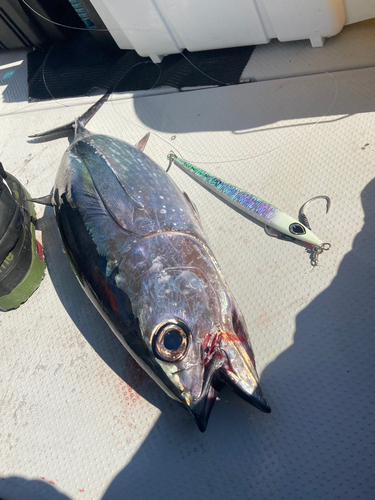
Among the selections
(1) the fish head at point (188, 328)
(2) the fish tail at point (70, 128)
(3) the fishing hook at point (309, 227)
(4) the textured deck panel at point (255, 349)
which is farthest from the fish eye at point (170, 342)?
(2) the fish tail at point (70, 128)

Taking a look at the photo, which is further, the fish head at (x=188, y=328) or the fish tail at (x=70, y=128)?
the fish tail at (x=70, y=128)

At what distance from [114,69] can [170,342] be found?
2854 mm

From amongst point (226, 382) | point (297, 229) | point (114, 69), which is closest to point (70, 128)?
point (114, 69)

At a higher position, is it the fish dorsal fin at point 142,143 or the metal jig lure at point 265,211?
the fish dorsal fin at point 142,143

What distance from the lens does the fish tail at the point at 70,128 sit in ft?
9.73

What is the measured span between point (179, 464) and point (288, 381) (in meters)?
0.64

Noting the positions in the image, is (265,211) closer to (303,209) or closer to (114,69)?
(303,209)

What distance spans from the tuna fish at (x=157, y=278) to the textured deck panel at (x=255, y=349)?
0.27m

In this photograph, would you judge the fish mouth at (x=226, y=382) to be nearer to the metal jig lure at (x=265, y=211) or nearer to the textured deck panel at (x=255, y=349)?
the textured deck panel at (x=255, y=349)

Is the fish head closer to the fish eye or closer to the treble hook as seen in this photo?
the fish eye

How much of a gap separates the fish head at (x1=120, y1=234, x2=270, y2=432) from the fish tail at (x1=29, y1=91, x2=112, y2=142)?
1871mm

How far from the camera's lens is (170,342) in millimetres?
1428

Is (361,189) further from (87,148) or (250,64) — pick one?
(87,148)

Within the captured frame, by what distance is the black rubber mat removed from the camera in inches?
109
